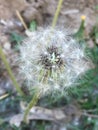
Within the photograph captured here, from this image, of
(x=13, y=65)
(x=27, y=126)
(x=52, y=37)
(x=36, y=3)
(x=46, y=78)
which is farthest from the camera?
(x=36, y=3)

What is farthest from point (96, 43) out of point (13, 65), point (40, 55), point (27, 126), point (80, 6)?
point (40, 55)

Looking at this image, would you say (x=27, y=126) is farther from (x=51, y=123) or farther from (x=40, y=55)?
(x=40, y=55)

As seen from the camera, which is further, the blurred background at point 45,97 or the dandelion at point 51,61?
the blurred background at point 45,97

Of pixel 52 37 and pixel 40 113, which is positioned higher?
pixel 52 37

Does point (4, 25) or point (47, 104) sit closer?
point (47, 104)

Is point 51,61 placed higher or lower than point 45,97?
higher

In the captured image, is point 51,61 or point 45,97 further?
point 45,97

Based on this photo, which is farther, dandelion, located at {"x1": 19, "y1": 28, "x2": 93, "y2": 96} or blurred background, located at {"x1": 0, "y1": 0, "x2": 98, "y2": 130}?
blurred background, located at {"x1": 0, "y1": 0, "x2": 98, "y2": 130}

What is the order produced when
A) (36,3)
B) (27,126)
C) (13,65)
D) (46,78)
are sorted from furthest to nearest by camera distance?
1. (36,3)
2. (13,65)
3. (27,126)
4. (46,78)
